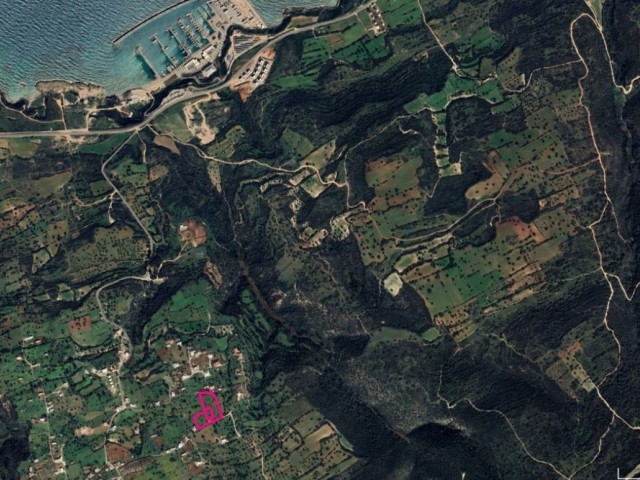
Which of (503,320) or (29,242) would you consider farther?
(29,242)

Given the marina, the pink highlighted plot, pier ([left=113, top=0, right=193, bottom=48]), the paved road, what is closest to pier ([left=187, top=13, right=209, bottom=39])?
the marina

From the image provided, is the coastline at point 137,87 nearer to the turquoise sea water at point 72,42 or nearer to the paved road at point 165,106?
the turquoise sea water at point 72,42

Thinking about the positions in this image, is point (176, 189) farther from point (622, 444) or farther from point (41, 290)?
point (622, 444)

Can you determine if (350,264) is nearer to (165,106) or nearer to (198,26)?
(165,106)

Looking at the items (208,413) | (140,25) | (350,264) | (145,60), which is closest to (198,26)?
(140,25)

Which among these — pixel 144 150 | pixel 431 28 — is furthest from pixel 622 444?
pixel 144 150
